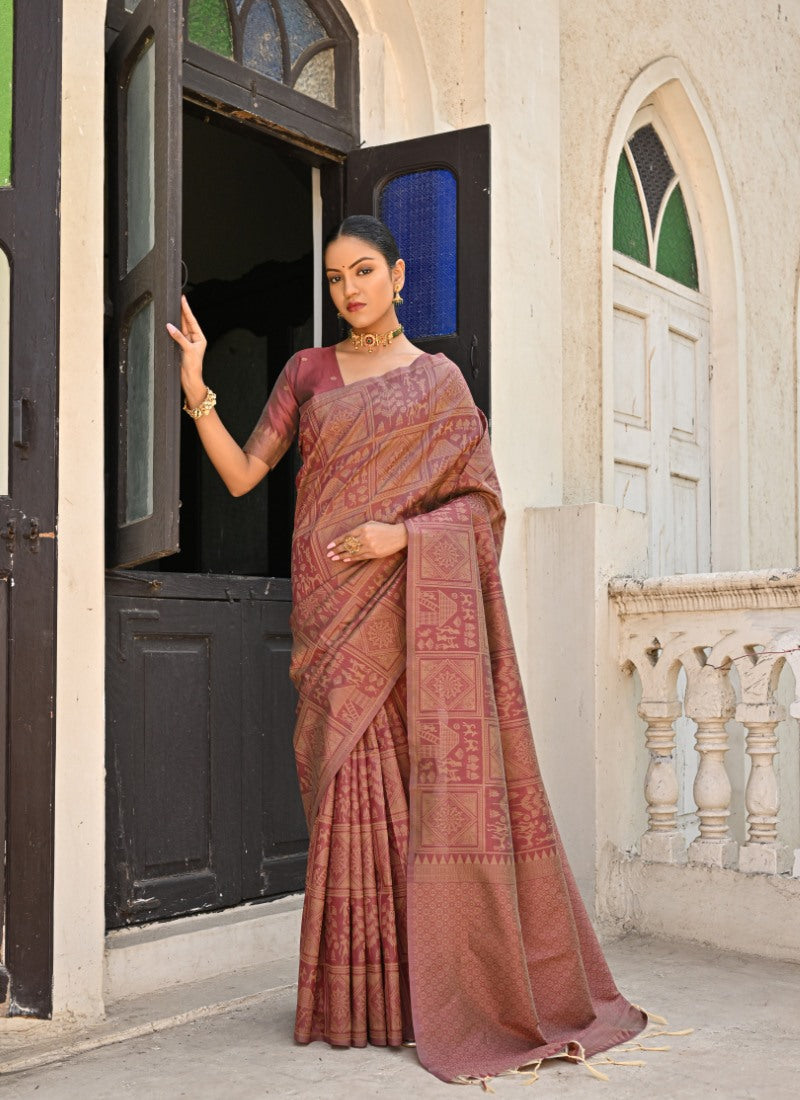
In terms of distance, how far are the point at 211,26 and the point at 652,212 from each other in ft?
9.03

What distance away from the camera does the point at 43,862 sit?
3115mm

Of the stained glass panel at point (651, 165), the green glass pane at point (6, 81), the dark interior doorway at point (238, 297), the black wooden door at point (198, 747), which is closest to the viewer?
the green glass pane at point (6, 81)

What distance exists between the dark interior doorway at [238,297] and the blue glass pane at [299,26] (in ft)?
3.45

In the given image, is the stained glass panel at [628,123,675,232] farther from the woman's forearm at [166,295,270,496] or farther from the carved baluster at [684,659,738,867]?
the woman's forearm at [166,295,270,496]

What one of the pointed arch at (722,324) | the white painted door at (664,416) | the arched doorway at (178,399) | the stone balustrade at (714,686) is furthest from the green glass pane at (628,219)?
the stone balustrade at (714,686)

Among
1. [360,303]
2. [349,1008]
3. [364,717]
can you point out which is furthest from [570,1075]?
[360,303]

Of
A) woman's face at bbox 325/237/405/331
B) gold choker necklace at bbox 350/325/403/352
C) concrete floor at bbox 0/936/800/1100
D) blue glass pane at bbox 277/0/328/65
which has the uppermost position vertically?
blue glass pane at bbox 277/0/328/65

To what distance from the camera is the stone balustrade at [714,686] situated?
418cm

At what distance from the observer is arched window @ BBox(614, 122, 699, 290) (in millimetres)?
5953

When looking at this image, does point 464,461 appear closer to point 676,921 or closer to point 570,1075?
point 570,1075

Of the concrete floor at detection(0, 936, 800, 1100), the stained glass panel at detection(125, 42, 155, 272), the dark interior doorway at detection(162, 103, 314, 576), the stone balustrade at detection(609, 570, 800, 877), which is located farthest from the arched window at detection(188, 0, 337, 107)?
the concrete floor at detection(0, 936, 800, 1100)

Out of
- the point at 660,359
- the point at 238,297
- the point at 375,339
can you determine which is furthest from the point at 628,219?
the point at 375,339

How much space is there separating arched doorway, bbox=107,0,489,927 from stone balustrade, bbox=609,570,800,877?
97 cm

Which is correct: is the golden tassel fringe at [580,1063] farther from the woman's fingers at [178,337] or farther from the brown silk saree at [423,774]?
the woman's fingers at [178,337]
